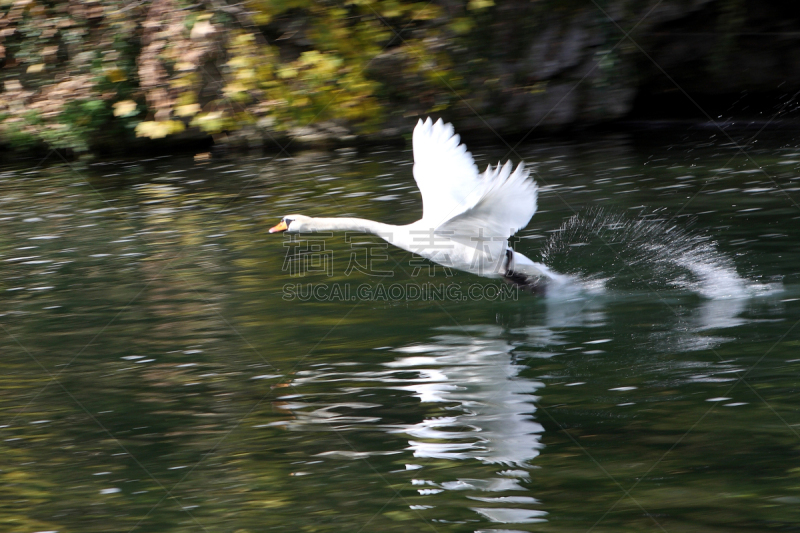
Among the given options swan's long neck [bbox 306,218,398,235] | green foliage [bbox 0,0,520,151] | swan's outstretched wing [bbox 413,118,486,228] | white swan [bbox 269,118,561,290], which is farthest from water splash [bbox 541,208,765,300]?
green foliage [bbox 0,0,520,151]

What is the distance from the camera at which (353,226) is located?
743 centimetres

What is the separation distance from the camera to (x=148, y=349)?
6887 mm

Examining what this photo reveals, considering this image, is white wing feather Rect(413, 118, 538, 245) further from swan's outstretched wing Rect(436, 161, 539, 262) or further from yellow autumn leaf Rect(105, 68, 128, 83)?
yellow autumn leaf Rect(105, 68, 128, 83)

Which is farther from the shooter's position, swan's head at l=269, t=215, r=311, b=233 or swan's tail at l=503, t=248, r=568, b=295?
swan's tail at l=503, t=248, r=568, b=295

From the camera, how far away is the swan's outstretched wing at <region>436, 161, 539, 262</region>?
6429 millimetres

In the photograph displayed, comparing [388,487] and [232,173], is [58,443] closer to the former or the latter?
[388,487]

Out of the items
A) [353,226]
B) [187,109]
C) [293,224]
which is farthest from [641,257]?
[187,109]

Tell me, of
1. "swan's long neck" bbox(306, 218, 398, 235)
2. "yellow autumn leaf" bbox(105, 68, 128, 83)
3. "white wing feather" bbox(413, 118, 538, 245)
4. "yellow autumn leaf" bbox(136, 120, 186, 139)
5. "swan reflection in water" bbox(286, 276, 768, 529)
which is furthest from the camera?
"yellow autumn leaf" bbox(105, 68, 128, 83)

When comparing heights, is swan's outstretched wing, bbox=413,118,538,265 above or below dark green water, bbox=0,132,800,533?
above

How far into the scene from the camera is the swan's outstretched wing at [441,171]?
7273 millimetres

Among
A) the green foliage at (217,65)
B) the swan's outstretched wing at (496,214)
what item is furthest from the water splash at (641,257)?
the green foliage at (217,65)

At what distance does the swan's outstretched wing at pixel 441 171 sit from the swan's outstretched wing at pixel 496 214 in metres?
0.25

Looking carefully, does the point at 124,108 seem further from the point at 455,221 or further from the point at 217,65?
the point at 455,221

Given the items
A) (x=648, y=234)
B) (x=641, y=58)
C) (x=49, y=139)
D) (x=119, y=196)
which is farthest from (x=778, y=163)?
(x=49, y=139)
